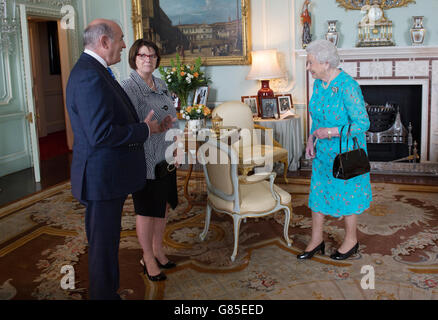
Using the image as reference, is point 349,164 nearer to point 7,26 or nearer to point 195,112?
point 195,112

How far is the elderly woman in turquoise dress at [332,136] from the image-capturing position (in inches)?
118

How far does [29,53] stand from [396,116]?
5.00 m

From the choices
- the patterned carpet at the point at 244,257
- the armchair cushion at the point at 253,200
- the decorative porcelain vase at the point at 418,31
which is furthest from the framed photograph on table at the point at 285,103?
the armchair cushion at the point at 253,200

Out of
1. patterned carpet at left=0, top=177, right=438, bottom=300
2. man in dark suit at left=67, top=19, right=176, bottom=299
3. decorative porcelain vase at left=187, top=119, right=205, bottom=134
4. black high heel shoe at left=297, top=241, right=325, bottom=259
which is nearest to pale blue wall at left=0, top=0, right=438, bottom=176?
patterned carpet at left=0, top=177, right=438, bottom=300

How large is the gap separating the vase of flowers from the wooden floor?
1754 mm

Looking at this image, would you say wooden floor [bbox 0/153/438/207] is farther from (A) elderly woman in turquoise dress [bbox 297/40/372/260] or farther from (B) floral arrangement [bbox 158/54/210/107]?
(A) elderly woman in turquoise dress [bbox 297/40/372/260]

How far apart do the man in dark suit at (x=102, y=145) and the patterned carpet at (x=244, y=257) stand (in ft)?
2.11

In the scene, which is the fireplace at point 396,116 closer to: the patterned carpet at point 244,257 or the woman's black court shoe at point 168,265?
the patterned carpet at point 244,257

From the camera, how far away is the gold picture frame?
671 cm

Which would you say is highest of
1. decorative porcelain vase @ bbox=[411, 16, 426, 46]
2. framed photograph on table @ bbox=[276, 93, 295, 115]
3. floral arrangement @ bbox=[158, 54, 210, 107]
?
decorative porcelain vase @ bbox=[411, 16, 426, 46]
